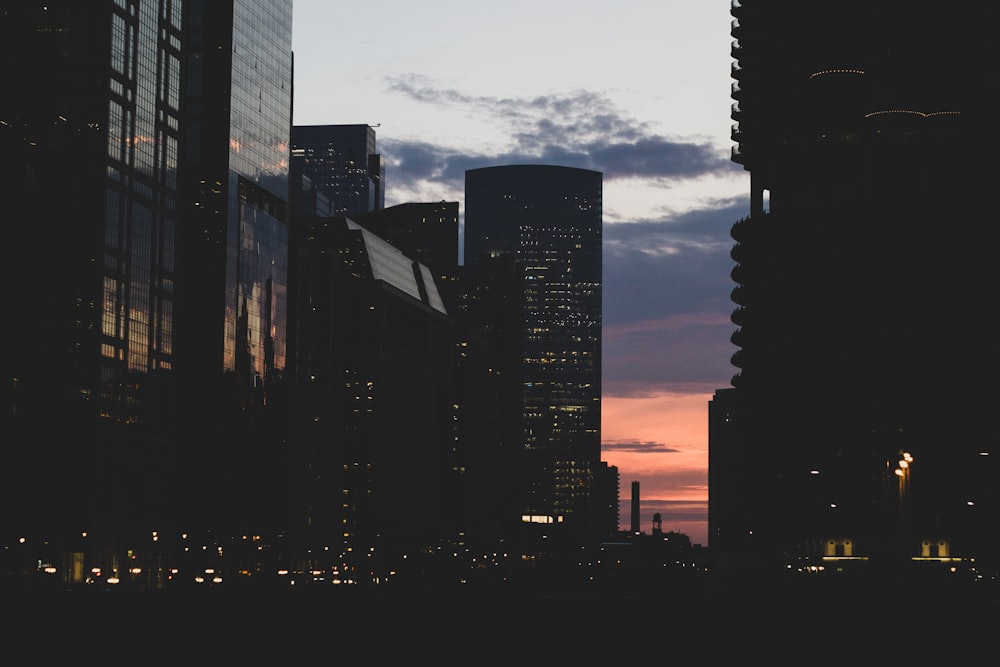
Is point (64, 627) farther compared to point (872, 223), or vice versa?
point (872, 223)

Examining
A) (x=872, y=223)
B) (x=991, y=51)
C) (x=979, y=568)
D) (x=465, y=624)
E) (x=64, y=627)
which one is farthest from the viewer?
(x=872, y=223)

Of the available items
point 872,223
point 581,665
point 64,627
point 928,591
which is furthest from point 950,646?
point 872,223

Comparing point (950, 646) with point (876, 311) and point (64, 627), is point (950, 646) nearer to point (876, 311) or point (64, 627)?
point (64, 627)

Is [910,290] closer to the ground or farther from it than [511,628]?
farther from it

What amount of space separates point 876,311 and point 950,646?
11785cm

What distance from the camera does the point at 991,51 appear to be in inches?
7254

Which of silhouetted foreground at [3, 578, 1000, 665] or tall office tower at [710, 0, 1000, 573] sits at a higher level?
tall office tower at [710, 0, 1000, 573]

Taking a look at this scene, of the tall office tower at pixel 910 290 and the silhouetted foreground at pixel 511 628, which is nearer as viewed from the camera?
the silhouetted foreground at pixel 511 628

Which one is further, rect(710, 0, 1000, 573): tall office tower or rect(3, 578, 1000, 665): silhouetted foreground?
rect(710, 0, 1000, 573): tall office tower

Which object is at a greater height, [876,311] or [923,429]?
[876,311]

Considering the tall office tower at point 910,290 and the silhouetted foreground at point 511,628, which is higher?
the tall office tower at point 910,290

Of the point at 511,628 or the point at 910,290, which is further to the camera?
the point at 910,290

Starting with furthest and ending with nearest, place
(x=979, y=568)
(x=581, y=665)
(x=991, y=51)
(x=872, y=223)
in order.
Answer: (x=872, y=223)
(x=991, y=51)
(x=979, y=568)
(x=581, y=665)

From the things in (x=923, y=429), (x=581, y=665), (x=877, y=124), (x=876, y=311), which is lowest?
(x=581, y=665)
